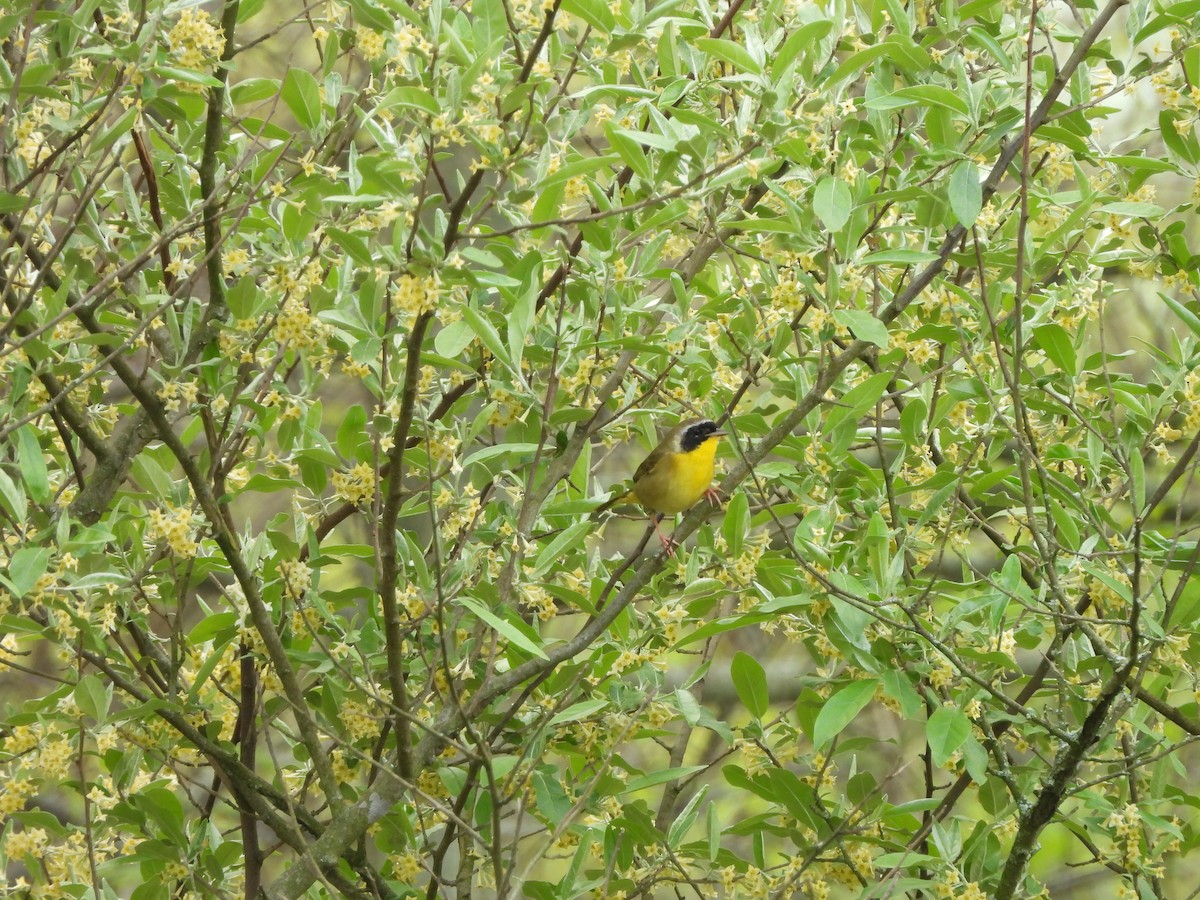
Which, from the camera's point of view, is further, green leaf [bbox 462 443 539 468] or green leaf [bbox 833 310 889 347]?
green leaf [bbox 462 443 539 468]

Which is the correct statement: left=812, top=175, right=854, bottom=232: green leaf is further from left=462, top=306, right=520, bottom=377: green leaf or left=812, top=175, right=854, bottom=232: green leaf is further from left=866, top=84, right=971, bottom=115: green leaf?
left=462, top=306, right=520, bottom=377: green leaf

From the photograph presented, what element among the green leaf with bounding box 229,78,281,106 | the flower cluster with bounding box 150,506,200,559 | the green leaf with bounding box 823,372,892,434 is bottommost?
the flower cluster with bounding box 150,506,200,559

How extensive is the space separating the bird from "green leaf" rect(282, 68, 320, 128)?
216 centimetres

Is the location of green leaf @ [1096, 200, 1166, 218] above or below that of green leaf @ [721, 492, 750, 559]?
above

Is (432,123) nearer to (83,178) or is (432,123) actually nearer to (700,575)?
(83,178)

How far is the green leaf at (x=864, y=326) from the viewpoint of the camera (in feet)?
10.2

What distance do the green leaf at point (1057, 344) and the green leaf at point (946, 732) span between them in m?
1.07

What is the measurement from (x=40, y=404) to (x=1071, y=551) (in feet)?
9.52

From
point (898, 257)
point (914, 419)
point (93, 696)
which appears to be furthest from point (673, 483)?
point (93, 696)

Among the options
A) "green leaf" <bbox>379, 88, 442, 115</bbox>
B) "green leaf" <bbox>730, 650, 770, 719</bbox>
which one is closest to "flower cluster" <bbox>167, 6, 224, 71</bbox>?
"green leaf" <bbox>379, 88, 442, 115</bbox>

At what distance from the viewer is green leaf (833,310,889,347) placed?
10.2ft

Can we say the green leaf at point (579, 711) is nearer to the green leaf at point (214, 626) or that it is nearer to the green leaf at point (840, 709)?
the green leaf at point (840, 709)

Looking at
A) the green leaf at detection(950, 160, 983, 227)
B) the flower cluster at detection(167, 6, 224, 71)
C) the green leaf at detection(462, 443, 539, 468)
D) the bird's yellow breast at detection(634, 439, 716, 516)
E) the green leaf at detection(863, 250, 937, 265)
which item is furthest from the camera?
the bird's yellow breast at detection(634, 439, 716, 516)

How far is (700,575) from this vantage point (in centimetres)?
411
